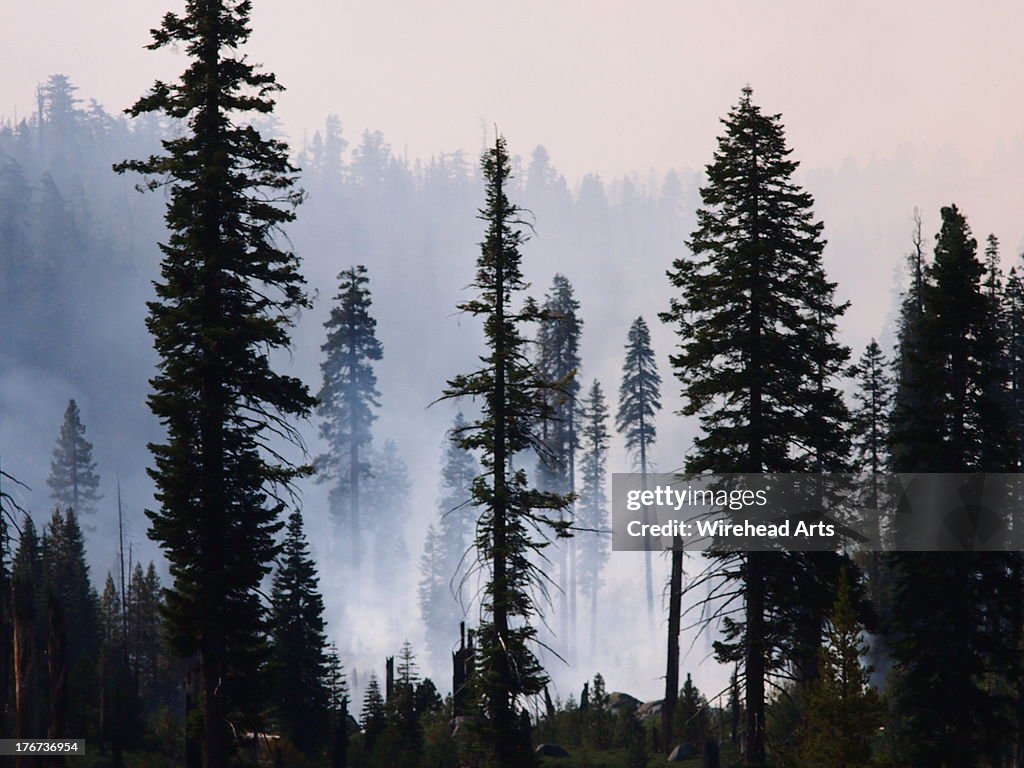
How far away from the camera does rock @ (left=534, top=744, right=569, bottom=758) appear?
3534cm

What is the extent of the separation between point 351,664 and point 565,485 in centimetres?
2115

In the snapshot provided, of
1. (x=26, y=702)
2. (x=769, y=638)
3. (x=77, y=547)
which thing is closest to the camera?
(x=26, y=702)

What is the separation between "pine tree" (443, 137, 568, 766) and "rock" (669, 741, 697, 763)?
35.9 ft

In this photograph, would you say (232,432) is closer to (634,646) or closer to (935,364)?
(935,364)

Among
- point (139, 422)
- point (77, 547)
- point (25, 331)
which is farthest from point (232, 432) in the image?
point (25, 331)

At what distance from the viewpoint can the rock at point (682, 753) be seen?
35500 mm

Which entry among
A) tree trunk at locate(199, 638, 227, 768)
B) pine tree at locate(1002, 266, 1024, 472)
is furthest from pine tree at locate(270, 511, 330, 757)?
pine tree at locate(1002, 266, 1024, 472)

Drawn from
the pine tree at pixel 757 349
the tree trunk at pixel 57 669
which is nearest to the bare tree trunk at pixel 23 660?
the tree trunk at pixel 57 669

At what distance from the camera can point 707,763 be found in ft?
100

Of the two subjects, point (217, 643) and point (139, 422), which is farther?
point (139, 422)

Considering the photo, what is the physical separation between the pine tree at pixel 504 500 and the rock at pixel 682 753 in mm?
10927

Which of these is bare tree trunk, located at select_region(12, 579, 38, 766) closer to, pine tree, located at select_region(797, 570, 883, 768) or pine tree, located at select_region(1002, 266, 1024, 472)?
pine tree, located at select_region(797, 570, 883, 768)

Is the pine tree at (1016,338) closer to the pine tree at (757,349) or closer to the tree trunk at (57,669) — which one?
the pine tree at (757,349)

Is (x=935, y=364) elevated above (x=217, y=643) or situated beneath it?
elevated above
